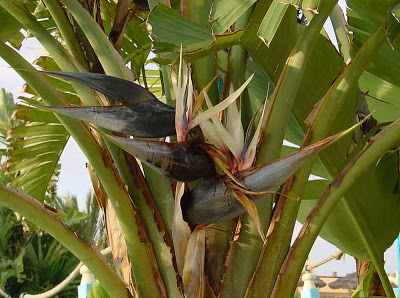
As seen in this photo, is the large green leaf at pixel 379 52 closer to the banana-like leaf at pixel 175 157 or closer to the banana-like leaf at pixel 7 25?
the banana-like leaf at pixel 175 157

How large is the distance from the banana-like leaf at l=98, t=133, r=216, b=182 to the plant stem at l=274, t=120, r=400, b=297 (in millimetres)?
173

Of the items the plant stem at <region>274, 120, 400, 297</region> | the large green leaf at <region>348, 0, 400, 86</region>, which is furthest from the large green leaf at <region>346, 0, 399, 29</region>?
the plant stem at <region>274, 120, 400, 297</region>

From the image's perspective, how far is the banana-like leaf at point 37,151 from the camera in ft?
3.96

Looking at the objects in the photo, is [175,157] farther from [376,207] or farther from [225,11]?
[376,207]

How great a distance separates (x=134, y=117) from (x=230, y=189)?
0.13m

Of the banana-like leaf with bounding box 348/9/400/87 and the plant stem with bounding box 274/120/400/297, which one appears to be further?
the banana-like leaf with bounding box 348/9/400/87

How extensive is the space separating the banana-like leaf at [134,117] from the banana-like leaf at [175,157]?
0.04 meters

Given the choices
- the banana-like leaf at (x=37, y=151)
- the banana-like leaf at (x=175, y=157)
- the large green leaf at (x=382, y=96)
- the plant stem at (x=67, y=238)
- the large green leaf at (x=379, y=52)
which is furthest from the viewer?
the banana-like leaf at (x=37, y=151)

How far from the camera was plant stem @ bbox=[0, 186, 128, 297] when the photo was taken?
1.93ft

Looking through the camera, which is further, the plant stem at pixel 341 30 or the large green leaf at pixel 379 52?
the plant stem at pixel 341 30

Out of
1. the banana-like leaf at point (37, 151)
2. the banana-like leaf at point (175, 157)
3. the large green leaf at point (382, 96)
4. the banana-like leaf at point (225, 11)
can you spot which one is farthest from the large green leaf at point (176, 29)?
the banana-like leaf at point (37, 151)

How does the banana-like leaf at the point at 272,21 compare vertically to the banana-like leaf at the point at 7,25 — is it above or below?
below

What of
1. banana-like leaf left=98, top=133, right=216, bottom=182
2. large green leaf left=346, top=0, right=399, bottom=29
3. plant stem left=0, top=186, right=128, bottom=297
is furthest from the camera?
large green leaf left=346, top=0, right=399, bottom=29

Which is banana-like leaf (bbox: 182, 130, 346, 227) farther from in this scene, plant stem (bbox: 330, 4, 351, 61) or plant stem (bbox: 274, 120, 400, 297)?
plant stem (bbox: 330, 4, 351, 61)
